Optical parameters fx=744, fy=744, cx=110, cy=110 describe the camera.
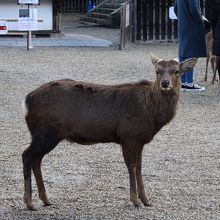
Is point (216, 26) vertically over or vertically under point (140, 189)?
over

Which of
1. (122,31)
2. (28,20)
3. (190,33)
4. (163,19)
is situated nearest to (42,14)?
(28,20)

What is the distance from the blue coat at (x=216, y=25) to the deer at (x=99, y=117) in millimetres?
6381

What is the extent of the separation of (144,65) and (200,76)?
87.6 inches

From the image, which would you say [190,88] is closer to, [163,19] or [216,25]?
[216,25]

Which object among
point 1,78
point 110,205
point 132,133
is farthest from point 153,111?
point 1,78

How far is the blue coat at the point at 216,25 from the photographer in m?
12.4

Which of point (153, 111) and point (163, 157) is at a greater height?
point (153, 111)

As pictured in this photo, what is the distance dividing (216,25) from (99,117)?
22.8ft

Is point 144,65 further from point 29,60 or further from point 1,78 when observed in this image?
point 1,78

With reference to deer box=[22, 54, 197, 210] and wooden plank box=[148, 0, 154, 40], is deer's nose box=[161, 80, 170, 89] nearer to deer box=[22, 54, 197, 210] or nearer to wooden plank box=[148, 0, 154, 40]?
Result: deer box=[22, 54, 197, 210]

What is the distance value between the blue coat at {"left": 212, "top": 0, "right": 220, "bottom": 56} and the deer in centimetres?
638

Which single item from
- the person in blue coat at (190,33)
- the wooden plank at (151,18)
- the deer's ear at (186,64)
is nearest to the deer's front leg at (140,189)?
the deer's ear at (186,64)

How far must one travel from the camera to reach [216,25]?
12.5 meters

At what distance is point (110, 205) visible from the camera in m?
6.17
